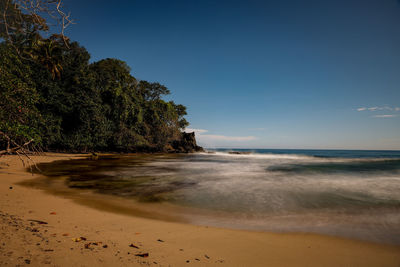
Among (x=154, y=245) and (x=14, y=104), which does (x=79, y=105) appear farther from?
(x=154, y=245)

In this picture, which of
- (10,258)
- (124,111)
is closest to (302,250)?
(10,258)

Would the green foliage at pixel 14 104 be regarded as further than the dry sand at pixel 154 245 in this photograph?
Yes

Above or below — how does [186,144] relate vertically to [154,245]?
above

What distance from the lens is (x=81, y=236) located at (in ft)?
9.32

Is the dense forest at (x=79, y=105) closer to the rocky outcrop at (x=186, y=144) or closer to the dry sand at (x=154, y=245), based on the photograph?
the rocky outcrop at (x=186, y=144)

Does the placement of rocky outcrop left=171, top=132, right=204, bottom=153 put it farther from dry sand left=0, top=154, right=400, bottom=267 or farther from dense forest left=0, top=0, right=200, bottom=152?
dry sand left=0, top=154, right=400, bottom=267

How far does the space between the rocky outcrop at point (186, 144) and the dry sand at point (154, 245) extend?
146 feet

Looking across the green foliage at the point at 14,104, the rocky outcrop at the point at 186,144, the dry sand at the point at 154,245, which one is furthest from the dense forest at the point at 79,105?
the dry sand at the point at 154,245

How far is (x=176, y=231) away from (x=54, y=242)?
5.96 ft

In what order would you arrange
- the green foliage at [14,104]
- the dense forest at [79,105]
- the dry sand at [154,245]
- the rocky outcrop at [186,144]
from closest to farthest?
the dry sand at [154,245]
the green foliage at [14,104]
the dense forest at [79,105]
the rocky outcrop at [186,144]

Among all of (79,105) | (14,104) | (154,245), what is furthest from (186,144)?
(154,245)

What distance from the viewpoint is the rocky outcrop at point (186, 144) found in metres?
49.2

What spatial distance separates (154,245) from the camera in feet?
9.14

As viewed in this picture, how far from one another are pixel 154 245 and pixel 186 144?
47656 mm
